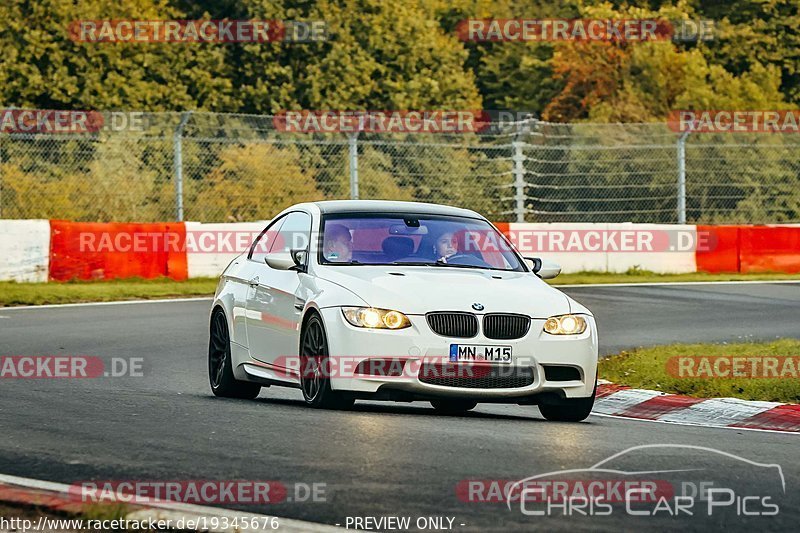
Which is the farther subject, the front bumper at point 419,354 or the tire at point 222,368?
the tire at point 222,368

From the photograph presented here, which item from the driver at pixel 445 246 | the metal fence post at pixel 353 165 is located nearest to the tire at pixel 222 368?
the driver at pixel 445 246

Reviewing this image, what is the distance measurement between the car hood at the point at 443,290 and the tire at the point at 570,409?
2.03 ft

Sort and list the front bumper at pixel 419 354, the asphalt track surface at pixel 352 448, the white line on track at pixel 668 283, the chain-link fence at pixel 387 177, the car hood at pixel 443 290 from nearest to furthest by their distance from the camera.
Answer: the asphalt track surface at pixel 352 448 < the front bumper at pixel 419 354 < the car hood at pixel 443 290 < the white line on track at pixel 668 283 < the chain-link fence at pixel 387 177

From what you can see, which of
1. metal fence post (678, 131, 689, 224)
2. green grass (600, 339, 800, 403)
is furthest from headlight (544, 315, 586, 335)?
metal fence post (678, 131, 689, 224)

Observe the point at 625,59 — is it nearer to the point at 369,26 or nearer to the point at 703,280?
the point at 369,26

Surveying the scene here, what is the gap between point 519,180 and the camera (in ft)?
98.7

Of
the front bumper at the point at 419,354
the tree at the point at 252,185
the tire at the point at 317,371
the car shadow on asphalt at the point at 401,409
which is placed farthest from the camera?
the tree at the point at 252,185

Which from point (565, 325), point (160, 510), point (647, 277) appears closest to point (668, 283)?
point (647, 277)

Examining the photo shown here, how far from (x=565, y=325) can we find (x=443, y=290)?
0.83 meters

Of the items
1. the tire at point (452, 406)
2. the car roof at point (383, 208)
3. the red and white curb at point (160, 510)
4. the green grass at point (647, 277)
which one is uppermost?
the car roof at point (383, 208)

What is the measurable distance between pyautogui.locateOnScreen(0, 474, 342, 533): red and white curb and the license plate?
3505 millimetres

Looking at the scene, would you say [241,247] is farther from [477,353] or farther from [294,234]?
[477,353]

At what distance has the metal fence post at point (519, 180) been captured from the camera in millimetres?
29953

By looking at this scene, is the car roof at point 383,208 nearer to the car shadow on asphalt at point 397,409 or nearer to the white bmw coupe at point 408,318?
the white bmw coupe at point 408,318
